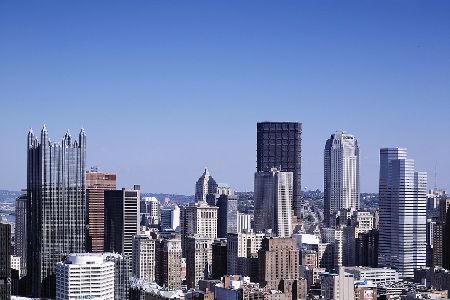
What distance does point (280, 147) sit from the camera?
1902 inches

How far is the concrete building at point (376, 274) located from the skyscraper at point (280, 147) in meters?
17.9

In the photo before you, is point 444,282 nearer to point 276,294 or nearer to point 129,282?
point 276,294

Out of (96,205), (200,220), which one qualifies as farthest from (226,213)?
(96,205)

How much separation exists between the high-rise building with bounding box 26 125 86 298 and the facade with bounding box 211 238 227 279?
23.3 feet

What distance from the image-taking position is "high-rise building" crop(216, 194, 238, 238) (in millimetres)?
39397

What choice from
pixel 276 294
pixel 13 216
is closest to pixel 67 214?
pixel 13 216

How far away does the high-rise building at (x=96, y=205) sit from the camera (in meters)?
27.9

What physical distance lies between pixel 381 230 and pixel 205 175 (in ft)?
47.8

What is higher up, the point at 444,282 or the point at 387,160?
the point at 387,160

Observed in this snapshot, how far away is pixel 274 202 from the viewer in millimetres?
40062


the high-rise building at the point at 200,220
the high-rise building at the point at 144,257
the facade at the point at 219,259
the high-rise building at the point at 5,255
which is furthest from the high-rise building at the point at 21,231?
the high-rise building at the point at 200,220

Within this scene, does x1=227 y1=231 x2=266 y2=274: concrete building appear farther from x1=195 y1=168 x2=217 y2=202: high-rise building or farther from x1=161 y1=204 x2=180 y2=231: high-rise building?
x1=195 y1=168 x2=217 y2=202: high-rise building

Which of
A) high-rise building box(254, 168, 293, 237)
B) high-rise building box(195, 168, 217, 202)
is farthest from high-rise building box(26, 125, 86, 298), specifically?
high-rise building box(195, 168, 217, 202)

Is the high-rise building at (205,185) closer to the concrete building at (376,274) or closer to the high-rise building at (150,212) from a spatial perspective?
the high-rise building at (150,212)
